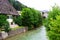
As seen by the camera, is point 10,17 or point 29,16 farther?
point 29,16

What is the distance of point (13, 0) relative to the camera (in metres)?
84.5

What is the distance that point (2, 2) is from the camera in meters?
47.2

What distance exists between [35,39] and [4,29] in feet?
20.8

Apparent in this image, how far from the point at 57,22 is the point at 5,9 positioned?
101 ft

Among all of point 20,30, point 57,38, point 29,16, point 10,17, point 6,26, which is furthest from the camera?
point 29,16

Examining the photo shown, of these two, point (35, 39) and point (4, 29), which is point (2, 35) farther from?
point (35, 39)

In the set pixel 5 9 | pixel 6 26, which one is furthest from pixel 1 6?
pixel 6 26

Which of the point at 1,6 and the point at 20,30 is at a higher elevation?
the point at 1,6

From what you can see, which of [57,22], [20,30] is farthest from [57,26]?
[20,30]

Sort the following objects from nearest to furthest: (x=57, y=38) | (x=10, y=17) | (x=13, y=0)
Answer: (x=57, y=38), (x=10, y=17), (x=13, y=0)

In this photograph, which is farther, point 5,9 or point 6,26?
point 5,9

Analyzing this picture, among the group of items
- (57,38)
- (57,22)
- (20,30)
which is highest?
(57,22)

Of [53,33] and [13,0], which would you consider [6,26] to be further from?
[13,0]

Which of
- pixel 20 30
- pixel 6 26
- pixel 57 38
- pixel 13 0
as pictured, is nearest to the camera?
pixel 57 38
